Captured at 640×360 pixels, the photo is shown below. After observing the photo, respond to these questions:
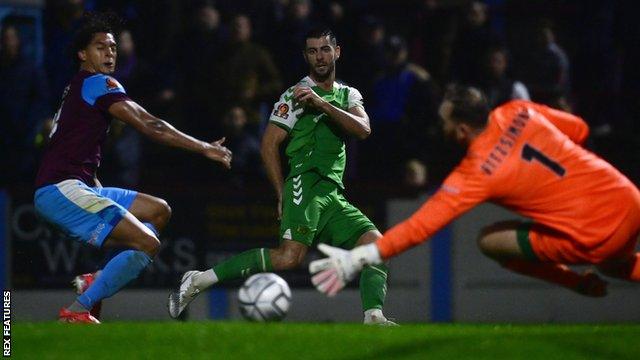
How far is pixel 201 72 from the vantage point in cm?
1345

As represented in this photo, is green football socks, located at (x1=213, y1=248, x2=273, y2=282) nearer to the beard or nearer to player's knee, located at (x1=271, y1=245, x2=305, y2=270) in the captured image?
player's knee, located at (x1=271, y1=245, x2=305, y2=270)

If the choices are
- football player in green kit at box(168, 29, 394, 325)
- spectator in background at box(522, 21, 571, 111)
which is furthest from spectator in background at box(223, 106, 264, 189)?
football player in green kit at box(168, 29, 394, 325)

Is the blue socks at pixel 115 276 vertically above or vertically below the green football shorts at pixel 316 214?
below

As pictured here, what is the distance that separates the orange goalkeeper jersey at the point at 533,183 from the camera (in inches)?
271

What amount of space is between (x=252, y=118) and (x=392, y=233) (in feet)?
20.3

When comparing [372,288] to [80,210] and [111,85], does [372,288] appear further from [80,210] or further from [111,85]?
[111,85]

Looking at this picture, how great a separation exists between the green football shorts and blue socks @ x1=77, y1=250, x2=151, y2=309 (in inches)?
43.0

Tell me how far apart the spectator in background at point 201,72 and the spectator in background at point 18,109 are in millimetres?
1446

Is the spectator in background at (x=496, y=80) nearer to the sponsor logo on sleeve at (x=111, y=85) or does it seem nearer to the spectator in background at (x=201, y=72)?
the spectator in background at (x=201, y=72)

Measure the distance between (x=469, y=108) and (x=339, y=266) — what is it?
118 centimetres

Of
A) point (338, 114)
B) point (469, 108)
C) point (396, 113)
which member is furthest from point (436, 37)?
point (469, 108)

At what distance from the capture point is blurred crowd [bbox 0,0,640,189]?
1295 centimetres

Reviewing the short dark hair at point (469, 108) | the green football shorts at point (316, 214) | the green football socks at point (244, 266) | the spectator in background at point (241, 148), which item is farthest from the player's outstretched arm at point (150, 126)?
the spectator in background at point (241, 148)

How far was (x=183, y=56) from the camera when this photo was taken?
1361cm
